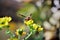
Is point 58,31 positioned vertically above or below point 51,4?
below

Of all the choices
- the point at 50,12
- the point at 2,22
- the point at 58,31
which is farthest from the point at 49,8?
the point at 2,22

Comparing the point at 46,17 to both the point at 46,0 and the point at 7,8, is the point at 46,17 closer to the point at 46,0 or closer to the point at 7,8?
the point at 46,0

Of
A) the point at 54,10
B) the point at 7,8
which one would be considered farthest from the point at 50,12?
the point at 7,8

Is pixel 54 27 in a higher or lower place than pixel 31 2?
lower

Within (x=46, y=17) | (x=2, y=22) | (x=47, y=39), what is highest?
(x=2, y=22)

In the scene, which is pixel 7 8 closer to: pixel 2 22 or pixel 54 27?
pixel 54 27

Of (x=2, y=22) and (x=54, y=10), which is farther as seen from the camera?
(x=54, y=10)

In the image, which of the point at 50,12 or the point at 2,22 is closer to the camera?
the point at 2,22

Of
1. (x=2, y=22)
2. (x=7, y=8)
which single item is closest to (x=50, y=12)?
(x=7, y=8)
